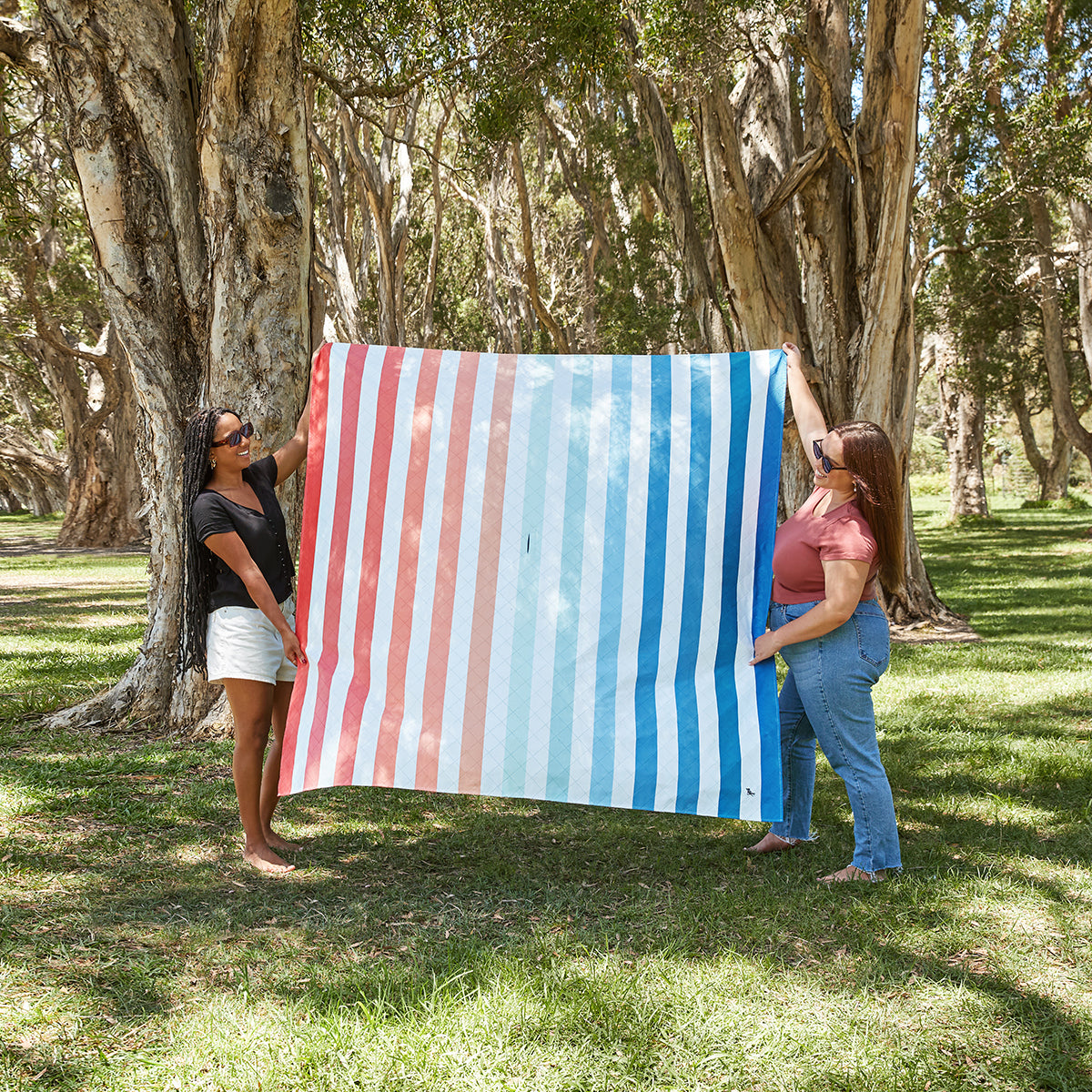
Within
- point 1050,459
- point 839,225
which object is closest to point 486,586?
point 839,225

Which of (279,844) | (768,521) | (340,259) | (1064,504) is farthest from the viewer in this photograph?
(1064,504)

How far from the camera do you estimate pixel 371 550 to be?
162 inches

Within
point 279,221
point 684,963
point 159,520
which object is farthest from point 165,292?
point 684,963

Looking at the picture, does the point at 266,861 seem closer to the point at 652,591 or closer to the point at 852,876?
the point at 652,591

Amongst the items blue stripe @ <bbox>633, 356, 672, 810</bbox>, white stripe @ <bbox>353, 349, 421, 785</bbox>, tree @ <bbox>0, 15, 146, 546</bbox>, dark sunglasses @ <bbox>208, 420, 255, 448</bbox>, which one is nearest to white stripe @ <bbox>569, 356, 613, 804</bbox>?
blue stripe @ <bbox>633, 356, 672, 810</bbox>

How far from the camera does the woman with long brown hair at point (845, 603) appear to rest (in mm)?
3834

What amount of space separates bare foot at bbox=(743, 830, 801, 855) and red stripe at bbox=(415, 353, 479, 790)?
1582mm

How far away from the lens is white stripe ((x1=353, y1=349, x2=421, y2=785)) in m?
4.00

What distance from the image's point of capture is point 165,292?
6305mm

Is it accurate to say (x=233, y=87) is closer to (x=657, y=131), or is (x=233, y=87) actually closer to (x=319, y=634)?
(x=319, y=634)

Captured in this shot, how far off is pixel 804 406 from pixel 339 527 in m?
2.02

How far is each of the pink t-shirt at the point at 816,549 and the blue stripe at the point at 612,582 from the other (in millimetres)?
672

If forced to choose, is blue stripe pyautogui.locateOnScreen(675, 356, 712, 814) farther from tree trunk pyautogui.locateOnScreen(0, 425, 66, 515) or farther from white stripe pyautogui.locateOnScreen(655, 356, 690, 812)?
tree trunk pyautogui.locateOnScreen(0, 425, 66, 515)

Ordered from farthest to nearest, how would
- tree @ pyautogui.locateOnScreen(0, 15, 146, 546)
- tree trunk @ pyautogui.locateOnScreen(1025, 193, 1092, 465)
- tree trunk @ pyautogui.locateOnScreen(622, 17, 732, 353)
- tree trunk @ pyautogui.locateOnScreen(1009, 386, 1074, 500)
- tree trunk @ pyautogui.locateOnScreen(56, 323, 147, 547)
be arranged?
tree trunk @ pyautogui.locateOnScreen(1009, 386, 1074, 500), tree trunk @ pyautogui.locateOnScreen(56, 323, 147, 547), tree @ pyautogui.locateOnScreen(0, 15, 146, 546), tree trunk @ pyautogui.locateOnScreen(1025, 193, 1092, 465), tree trunk @ pyautogui.locateOnScreen(622, 17, 732, 353)
